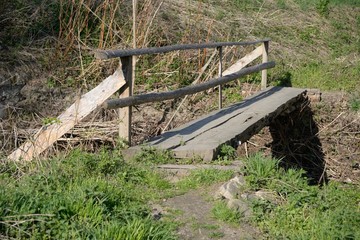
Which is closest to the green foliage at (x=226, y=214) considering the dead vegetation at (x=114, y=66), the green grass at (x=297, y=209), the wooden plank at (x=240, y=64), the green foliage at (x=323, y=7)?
the green grass at (x=297, y=209)

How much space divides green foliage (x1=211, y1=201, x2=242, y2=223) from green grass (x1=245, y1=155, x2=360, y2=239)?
15cm

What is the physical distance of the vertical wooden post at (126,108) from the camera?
802 centimetres

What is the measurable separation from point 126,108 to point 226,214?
106 inches

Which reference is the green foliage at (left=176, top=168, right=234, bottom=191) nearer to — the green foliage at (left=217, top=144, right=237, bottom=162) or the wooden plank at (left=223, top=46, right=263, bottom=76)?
the green foliage at (left=217, top=144, right=237, bottom=162)

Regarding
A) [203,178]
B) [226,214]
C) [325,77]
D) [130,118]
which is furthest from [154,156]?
[325,77]

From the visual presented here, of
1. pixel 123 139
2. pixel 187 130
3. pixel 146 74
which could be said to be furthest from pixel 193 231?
pixel 146 74

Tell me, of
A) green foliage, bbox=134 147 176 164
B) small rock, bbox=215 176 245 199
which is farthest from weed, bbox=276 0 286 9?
small rock, bbox=215 176 245 199

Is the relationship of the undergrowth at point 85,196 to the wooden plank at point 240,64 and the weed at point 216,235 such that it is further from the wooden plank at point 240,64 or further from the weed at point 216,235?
the wooden plank at point 240,64

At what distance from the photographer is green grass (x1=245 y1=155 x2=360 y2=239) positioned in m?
5.56

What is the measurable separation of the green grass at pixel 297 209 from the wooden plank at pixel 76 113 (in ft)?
6.57

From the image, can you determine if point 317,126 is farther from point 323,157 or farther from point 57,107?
point 57,107

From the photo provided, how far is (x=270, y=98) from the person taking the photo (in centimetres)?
1259

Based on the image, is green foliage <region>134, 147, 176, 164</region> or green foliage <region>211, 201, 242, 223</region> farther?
green foliage <region>134, 147, 176, 164</region>

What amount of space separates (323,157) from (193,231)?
785 centimetres
